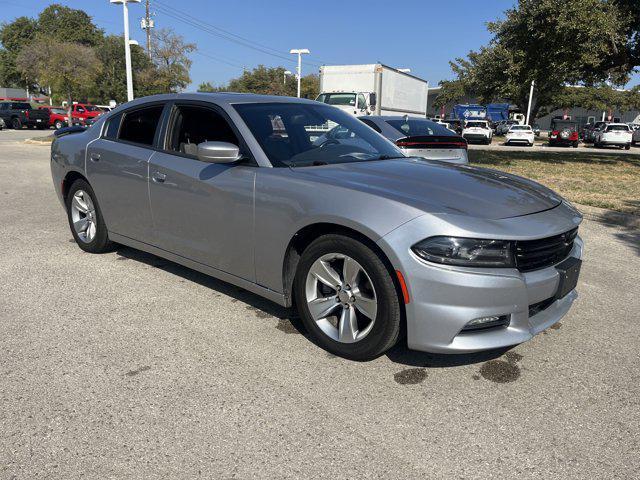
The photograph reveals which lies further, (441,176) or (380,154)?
(380,154)

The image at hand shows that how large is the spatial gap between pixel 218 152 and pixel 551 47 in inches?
560

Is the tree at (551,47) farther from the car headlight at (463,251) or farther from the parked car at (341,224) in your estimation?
the car headlight at (463,251)

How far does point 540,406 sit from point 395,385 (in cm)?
76

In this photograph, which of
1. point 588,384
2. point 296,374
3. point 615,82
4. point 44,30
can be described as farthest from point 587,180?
point 44,30

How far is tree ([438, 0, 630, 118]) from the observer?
13758 mm

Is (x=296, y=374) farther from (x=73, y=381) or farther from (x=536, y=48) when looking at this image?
(x=536, y=48)

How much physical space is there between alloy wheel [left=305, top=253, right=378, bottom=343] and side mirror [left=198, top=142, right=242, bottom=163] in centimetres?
95

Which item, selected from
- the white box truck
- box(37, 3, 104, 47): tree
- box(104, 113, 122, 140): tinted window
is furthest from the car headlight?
box(37, 3, 104, 47): tree

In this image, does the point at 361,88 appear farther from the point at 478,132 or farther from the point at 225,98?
the point at 225,98

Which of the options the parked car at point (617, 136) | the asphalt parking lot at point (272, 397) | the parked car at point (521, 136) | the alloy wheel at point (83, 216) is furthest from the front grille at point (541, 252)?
the parked car at point (617, 136)

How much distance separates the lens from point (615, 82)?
62.6 ft

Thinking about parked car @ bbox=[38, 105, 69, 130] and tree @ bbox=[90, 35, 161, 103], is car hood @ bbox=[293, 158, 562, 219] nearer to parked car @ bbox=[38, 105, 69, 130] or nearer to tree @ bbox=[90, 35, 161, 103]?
parked car @ bbox=[38, 105, 69, 130]

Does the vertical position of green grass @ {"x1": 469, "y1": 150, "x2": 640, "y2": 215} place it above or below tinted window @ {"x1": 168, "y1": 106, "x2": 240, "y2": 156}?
below

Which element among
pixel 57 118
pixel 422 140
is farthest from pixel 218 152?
pixel 57 118
